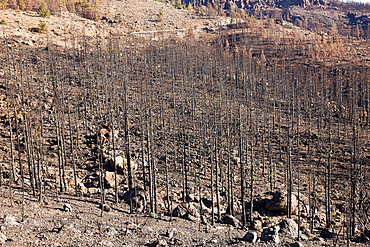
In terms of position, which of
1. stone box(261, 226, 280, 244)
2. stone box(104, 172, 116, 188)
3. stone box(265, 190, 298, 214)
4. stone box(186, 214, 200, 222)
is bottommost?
stone box(265, 190, 298, 214)

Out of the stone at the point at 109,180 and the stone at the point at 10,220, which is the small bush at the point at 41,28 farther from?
the stone at the point at 10,220

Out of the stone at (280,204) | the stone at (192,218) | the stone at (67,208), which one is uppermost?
the stone at (67,208)

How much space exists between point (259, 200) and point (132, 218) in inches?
664

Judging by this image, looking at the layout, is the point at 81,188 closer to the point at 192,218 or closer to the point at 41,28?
the point at 192,218

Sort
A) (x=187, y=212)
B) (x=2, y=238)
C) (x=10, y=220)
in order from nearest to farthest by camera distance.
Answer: (x=2, y=238) → (x=10, y=220) → (x=187, y=212)

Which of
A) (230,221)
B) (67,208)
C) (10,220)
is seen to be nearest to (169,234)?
(230,221)

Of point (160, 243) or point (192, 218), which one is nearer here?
point (160, 243)

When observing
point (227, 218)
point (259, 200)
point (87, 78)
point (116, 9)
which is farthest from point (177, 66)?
point (116, 9)

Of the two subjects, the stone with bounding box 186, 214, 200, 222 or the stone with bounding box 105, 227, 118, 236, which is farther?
the stone with bounding box 186, 214, 200, 222

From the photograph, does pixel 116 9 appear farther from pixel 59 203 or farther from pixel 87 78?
pixel 59 203

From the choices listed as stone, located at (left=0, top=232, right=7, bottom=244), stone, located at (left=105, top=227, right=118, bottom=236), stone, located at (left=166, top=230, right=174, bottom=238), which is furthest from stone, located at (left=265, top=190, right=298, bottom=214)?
stone, located at (left=0, top=232, right=7, bottom=244)

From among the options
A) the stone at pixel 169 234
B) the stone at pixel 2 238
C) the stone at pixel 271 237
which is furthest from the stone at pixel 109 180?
the stone at pixel 271 237

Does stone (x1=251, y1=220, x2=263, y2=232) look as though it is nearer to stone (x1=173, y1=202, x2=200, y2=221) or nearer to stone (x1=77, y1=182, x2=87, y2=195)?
stone (x1=173, y1=202, x2=200, y2=221)

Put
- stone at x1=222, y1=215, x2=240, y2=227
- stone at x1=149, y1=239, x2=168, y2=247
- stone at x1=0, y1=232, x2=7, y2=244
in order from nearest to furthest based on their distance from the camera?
stone at x1=0, y1=232, x2=7, y2=244 < stone at x1=149, y1=239, x2=168, y2=247 < stone at x1=222, y1=215, x2=240, y2=227
